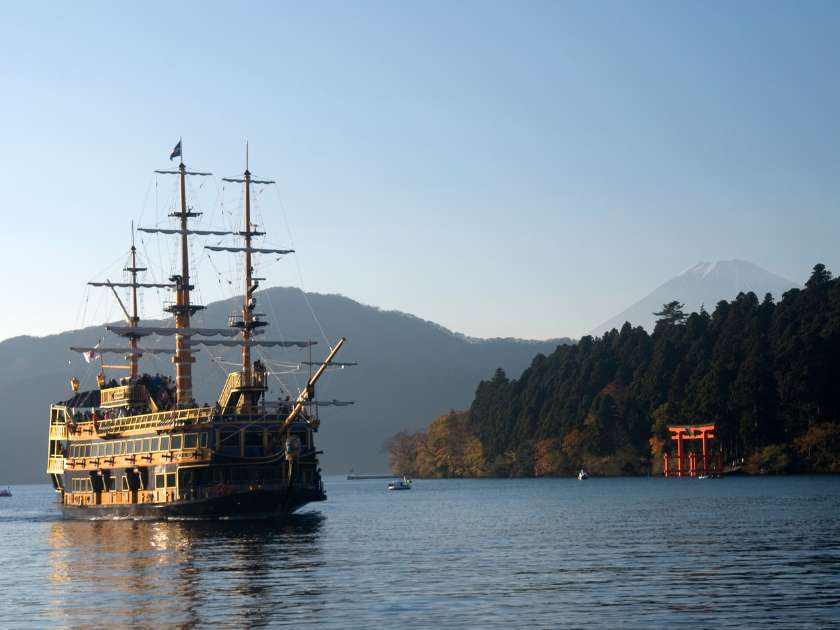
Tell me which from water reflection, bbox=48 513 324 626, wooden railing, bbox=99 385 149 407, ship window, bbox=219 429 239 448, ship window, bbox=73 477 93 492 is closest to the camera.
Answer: water reflection, bbox=48 513 324 626

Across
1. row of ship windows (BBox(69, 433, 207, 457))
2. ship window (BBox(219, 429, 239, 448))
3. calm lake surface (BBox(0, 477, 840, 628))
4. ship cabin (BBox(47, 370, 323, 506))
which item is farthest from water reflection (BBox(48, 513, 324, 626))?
row of ship windows (BBox(69, 433, 207, 457))

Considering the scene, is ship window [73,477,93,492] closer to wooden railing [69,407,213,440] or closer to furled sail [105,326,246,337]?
wooden railing [69,407,213,440]

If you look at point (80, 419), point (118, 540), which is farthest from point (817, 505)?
point (80, 419)

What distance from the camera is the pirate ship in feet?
344

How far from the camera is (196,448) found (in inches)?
4114

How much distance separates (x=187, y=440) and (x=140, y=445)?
317 inches

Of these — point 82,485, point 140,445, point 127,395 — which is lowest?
point 82,485

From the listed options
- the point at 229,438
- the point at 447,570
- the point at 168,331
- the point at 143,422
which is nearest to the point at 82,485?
the point at 143,422

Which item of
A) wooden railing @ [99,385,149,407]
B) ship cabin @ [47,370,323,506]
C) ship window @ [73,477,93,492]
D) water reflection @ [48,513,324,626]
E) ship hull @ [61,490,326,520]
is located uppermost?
wooden railing @ [99,385,149,407]

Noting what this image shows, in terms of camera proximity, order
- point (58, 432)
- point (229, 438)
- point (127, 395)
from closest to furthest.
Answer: point (229, 438)
point (127, 395)
point (58, 432)

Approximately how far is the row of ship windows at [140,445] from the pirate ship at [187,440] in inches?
3.2

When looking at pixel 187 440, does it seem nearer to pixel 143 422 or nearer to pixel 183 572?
pixel 143 422

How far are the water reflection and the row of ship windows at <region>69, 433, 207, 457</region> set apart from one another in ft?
20.1

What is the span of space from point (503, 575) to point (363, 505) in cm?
9594
